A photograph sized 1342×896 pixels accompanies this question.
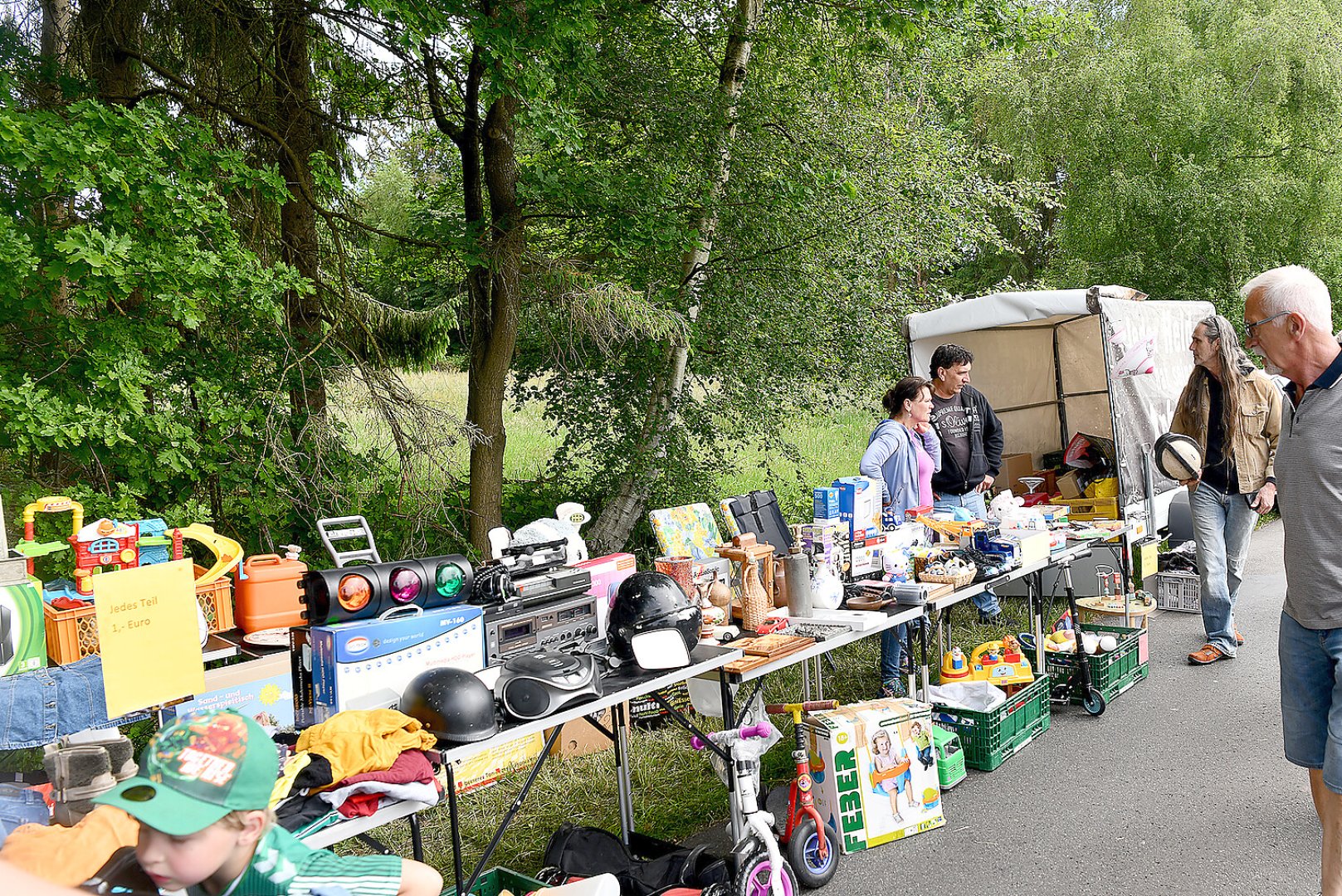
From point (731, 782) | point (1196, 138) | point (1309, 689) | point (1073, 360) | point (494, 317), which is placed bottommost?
point (731, 782)

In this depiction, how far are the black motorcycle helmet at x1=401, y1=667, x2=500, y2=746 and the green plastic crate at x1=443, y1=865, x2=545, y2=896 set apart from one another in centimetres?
70

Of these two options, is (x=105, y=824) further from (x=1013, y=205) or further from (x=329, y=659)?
(x=1013, y=205)

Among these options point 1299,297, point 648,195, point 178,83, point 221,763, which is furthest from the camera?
point 648,195

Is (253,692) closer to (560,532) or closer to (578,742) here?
(560,532)

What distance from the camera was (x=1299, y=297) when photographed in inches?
103

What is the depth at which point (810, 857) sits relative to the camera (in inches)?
135

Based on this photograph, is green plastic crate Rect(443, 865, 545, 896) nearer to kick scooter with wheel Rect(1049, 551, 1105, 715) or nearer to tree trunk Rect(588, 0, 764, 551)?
kick scooter with wheel Rect(1049, 551, 1105, 715)

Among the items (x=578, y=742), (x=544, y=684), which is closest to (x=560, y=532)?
(x=544, y=684)

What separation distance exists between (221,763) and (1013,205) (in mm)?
8963

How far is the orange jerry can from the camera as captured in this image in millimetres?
3980

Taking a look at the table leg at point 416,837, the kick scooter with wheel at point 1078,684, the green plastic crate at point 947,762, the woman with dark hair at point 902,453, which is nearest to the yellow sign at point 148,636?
the table leg at point 416,837

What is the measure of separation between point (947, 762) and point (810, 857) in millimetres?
1066

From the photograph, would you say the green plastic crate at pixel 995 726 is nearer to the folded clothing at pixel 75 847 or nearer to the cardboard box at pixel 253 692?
the cardboard box at pixel 253 692

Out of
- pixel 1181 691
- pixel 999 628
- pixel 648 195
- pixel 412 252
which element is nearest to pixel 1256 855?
pixel 1181 691
